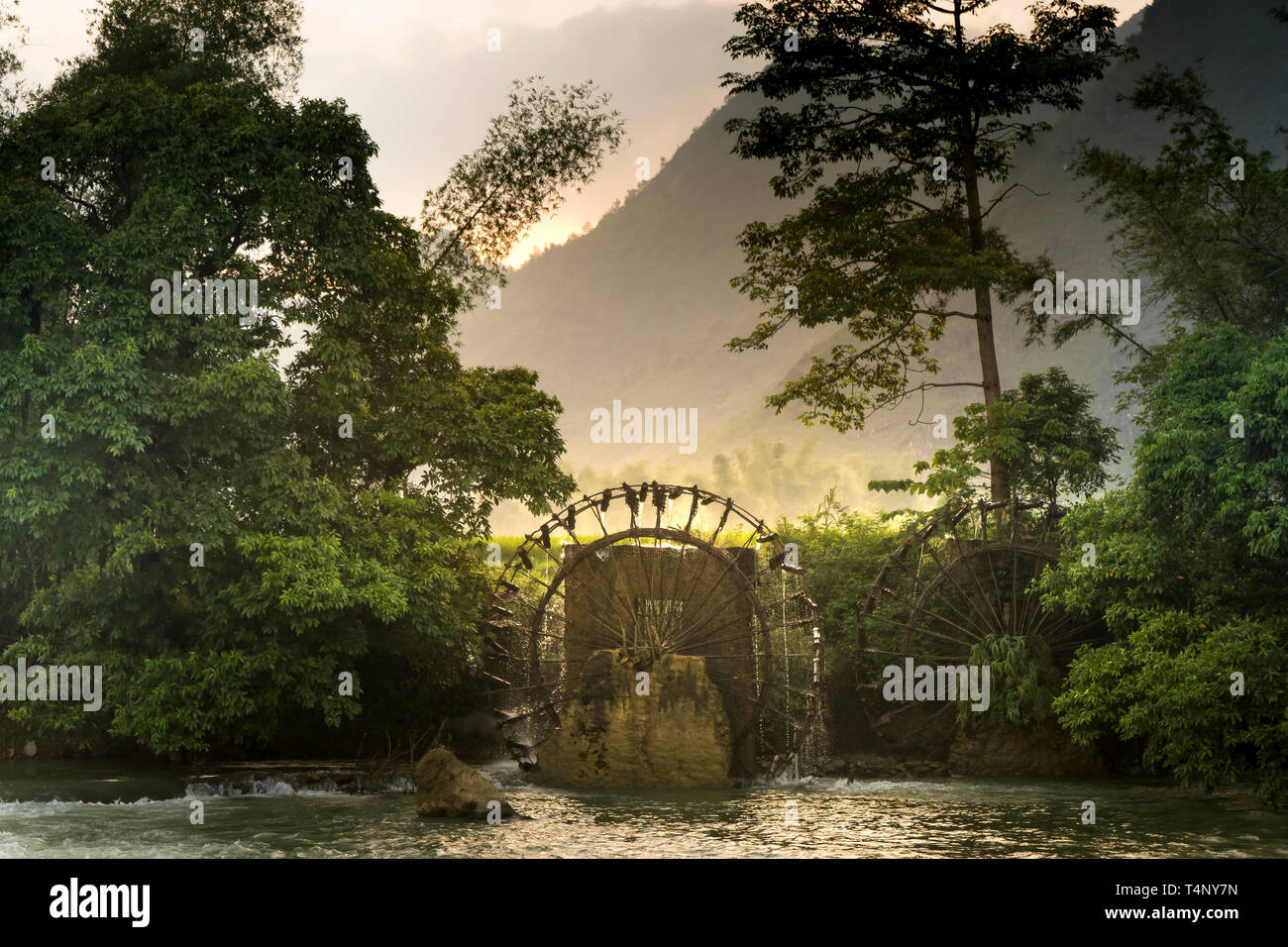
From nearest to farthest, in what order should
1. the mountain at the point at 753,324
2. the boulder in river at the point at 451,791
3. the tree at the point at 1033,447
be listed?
the boulder in river at the point at 451,791 → the tree at the point at 1033,447 → the mountain at the point at 753,324

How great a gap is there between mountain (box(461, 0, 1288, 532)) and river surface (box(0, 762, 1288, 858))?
55.5m

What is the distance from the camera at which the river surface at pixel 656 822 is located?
49.9 ft

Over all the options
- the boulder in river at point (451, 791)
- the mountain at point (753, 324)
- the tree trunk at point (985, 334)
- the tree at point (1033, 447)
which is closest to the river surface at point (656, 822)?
the boulder in river at point (451, 791)

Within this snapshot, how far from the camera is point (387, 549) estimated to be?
20.5 m

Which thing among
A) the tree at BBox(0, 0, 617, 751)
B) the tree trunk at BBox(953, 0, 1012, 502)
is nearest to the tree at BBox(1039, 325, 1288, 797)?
the tree trunk at BBox(953, 0, 1012, 502)

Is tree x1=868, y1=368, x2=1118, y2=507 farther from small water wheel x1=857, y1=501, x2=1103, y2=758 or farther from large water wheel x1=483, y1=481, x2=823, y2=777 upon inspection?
large water wheel x1=483, y1=481, x2=823, y2=777

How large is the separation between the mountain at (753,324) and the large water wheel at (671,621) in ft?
170

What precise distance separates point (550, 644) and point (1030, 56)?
55.4 ft

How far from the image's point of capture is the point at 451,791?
58.2ft

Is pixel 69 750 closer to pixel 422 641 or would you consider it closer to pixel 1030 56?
pixel 422 641

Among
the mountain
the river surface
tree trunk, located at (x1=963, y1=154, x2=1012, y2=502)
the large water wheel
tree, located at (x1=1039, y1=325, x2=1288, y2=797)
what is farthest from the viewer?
the mountain

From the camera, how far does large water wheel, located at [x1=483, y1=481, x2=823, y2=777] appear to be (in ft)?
75.8

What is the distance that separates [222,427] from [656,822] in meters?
9.24

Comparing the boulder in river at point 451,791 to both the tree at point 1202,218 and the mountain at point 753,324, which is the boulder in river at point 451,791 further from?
the mountain at point 753,324
